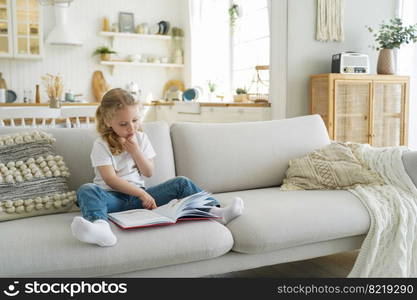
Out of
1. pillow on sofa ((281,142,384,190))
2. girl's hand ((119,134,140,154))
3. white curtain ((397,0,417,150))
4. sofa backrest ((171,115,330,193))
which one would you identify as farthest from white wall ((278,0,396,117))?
girl's hand ((119,134,140,154))

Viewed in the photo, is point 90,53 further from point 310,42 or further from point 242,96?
point 310,42

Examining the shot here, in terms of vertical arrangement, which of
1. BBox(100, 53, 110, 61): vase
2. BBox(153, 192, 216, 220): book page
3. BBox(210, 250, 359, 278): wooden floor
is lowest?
BBox(210, 250, 359, 278): wooden floor

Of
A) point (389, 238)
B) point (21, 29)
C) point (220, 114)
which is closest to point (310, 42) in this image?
point (220, 114)

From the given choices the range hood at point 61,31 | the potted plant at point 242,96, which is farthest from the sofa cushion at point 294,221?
the range hood at point 61,31

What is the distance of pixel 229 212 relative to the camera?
1938 millimetres

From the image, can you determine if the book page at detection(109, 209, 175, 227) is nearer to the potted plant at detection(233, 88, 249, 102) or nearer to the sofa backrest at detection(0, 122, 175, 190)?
the sofa backrest at detection(0, 122, 175, 190)

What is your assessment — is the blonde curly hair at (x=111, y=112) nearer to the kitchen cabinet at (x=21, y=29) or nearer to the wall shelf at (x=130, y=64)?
the kitchen cabinet at (x=21, y=29)

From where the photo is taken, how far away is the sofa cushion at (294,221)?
186 centimetres

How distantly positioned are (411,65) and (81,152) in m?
3.69

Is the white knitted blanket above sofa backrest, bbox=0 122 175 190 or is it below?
below

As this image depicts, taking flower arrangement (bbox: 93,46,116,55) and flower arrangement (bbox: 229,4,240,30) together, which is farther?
flower arrangement (bbox: 93,46,116,55)

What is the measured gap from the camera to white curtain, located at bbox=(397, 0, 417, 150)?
4.62m

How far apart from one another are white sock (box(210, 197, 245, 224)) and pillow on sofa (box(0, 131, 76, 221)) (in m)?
0.64

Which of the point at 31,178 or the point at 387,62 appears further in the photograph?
the point at 387,62
